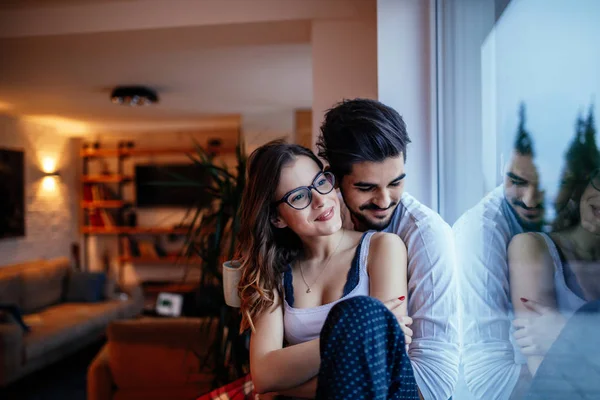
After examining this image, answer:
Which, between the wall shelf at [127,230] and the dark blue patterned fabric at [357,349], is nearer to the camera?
the dark blue patterned fabric at [357,349]

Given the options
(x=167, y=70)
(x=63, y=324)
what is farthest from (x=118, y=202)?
(x=167, y=70)

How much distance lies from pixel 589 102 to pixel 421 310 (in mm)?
672

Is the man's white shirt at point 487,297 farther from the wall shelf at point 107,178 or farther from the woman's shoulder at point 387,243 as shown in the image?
the wall shelf at point 107,178

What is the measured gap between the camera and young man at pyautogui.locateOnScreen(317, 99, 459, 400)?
121cm

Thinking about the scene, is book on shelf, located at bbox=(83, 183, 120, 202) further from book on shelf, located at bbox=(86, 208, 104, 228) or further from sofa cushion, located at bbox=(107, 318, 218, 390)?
sofa cushion, located at bbox=(107, 318, 218, 390)

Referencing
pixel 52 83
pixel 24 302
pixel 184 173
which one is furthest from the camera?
pixel 184 173

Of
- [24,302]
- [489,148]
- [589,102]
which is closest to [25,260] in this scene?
[24,302]

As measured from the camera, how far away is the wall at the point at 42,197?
5008 millimetres

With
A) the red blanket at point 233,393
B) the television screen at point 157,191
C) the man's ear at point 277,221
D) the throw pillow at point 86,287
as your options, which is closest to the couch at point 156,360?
the red blanket at point 233,393

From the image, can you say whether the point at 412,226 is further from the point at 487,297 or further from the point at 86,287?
the point at 86,287

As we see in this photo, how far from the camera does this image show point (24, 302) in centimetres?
449

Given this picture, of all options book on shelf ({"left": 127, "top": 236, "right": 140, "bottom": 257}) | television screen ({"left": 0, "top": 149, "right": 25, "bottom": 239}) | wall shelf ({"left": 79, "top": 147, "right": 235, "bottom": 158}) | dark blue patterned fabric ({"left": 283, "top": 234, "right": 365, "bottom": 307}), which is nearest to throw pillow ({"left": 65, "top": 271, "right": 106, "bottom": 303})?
television screen ({"left": 0, "top": 149, "right": 25, "bottom": 239})

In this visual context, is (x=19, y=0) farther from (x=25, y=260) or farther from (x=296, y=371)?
(x=25, y=260)

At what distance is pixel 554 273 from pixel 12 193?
217 inches
